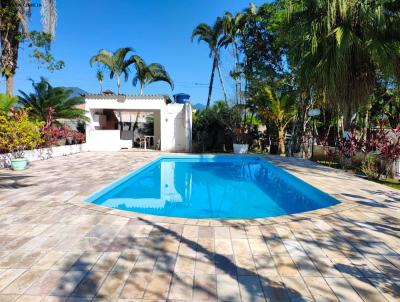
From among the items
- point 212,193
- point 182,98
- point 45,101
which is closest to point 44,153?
point 45,101

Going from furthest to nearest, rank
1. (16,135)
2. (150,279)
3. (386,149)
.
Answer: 1. (16,135)
2. (386,149)
3. (150,279)

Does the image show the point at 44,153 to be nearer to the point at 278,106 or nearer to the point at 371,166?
the point at 278,106

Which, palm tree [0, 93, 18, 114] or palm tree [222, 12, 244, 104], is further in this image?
palm tree [222, 12, 244, 104]

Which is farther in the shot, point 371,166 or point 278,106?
point 278,106

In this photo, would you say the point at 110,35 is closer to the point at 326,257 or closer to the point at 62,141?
the point at 62,141

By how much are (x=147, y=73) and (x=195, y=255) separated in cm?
2191

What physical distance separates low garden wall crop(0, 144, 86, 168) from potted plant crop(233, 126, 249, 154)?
30.6 feet

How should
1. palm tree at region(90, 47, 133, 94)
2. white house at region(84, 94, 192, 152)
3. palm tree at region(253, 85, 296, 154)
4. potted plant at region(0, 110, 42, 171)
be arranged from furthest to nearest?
palm tree at region(90, 47, 133, 94) → white house at region(84, 94, 192, 152) → palm tree at region(253, 85, 296, 154) → potted plant at region(0, 110, 42, 171)

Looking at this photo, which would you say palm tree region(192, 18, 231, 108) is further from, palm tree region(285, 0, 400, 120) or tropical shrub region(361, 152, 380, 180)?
tropical shrub region(361, 152, 380, 180)

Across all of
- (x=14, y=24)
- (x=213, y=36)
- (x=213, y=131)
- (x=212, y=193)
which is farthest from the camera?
(x=213, y=36)

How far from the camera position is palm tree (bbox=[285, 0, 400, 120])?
877 centimetres

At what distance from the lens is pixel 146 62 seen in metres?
23.2

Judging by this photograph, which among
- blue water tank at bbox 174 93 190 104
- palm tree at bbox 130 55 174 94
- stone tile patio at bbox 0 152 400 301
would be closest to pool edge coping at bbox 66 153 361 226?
stone tile patio at bbox 0 152 400 301

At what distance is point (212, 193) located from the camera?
27.6 feet
